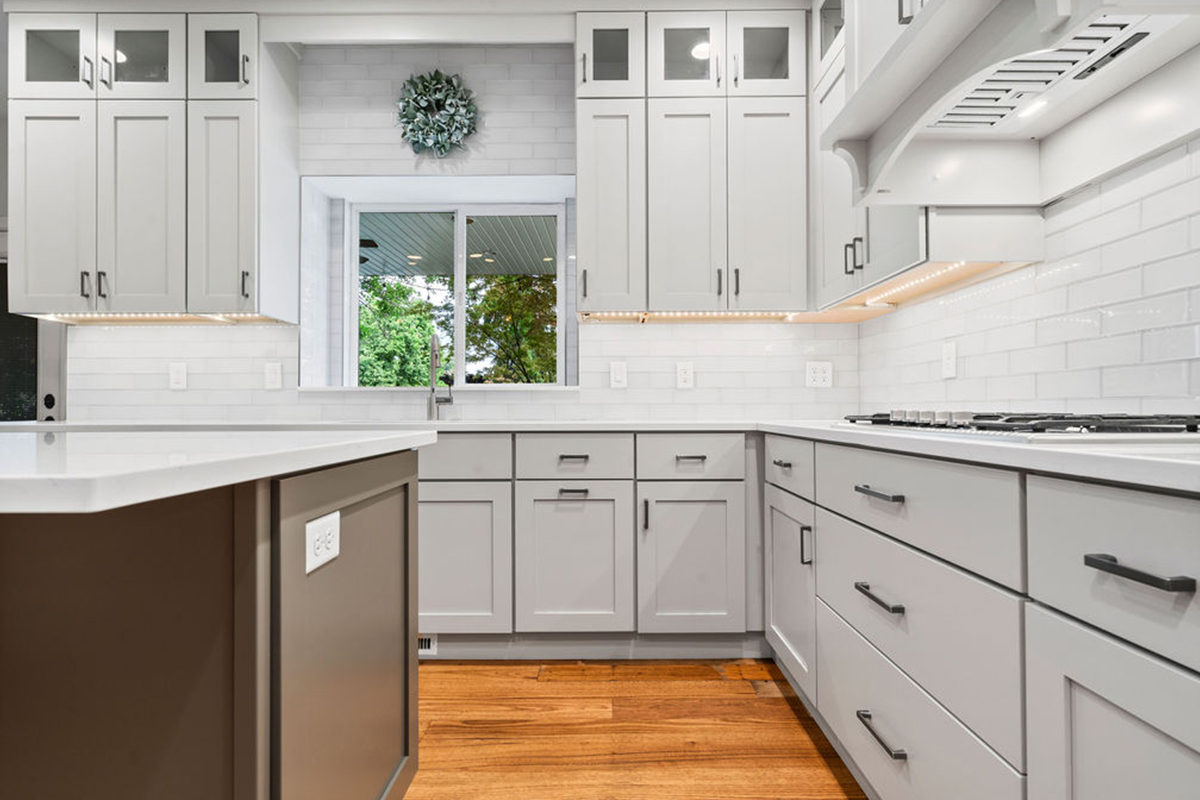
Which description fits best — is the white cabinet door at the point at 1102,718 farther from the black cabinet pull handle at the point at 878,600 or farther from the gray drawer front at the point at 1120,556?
the black cabinet pull handle at the point at 878,600

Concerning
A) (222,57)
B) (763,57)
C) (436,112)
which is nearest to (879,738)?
(763,57)

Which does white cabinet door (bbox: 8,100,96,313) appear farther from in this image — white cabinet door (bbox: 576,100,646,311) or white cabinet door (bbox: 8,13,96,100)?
white cabinet door (bbox: 576,100,646,311)

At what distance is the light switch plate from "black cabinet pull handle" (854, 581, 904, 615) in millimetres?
1033

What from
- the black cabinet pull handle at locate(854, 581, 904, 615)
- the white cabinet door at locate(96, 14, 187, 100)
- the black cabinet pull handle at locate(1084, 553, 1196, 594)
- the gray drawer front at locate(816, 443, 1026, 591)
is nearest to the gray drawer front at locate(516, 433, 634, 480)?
the gray drawer front at locate(816, 443, 1026, 591)

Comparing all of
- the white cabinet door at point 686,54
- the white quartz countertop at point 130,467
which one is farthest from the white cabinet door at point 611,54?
the white quartz countertop at point 130,467

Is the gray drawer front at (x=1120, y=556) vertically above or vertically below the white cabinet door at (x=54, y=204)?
below

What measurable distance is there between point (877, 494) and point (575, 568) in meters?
1.32

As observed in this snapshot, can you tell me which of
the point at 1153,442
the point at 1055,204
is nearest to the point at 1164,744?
the point at 1153,442

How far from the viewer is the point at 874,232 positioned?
2119mm

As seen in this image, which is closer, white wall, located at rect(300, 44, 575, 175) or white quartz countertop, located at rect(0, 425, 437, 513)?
white quartz countertop, located at rect(0, 425, 437, 513)

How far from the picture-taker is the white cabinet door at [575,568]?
2.39 meters

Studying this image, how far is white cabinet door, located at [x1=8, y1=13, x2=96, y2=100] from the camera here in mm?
2732

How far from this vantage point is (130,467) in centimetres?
51

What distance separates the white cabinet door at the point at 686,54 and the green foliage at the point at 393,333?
5.16ft
